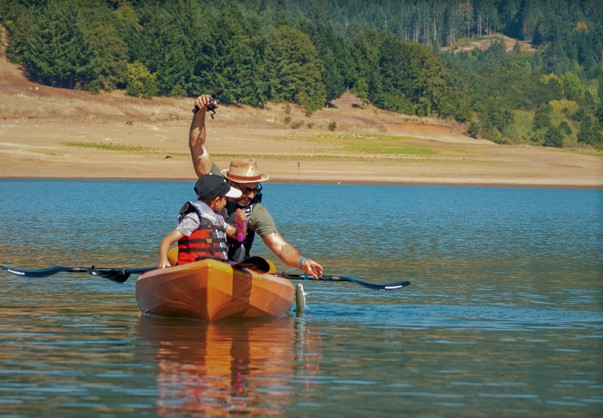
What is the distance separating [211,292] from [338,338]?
1661 millimetres

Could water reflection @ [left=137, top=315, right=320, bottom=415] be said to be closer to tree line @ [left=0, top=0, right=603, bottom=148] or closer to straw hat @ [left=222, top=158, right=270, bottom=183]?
straw hat @ [left=222, top=158, right=270, bottom=183]

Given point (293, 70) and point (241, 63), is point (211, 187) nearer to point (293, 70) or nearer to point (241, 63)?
point (241, 63)

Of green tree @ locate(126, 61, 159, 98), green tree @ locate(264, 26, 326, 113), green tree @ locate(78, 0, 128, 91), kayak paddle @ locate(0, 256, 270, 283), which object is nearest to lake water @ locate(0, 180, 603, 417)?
kayak paddle @ locate(0, 256, 270, 283)

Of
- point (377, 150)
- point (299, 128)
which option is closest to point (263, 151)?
point (377, 150)

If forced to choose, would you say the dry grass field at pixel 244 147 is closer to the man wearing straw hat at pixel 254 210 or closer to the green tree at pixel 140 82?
the green tree at pixel 140 82

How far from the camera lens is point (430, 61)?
425 ft

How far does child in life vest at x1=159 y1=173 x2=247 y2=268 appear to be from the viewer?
15.5 m

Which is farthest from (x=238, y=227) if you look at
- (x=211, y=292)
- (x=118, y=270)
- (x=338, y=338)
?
(x=118, y=270)

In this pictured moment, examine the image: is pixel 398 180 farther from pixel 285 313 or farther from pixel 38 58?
pixel 285 313

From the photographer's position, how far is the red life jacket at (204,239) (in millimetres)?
15742

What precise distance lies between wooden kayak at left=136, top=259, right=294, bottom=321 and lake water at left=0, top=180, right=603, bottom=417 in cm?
21

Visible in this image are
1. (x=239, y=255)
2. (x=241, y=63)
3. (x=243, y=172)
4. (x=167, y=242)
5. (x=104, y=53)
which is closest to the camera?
(x=167, y=242)

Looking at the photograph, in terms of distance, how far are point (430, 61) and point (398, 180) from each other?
195ft

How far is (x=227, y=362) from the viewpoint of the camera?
1423 centimetres
